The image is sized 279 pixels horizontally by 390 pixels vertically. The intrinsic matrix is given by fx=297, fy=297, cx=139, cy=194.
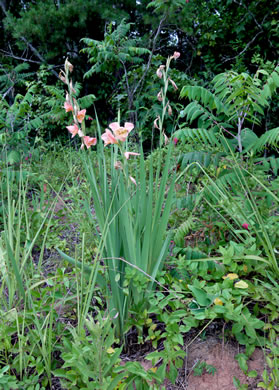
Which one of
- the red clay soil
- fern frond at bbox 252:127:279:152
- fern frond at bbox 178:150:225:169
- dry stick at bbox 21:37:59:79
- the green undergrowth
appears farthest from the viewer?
dry stick at bbox 21:37:59:79

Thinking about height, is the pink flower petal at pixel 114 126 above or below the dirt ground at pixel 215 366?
above

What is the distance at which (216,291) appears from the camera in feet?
3.91

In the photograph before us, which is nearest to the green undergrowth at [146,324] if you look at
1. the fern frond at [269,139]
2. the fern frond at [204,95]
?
the fern frond at [269,139]

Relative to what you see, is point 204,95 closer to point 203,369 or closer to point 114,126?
point 114,126

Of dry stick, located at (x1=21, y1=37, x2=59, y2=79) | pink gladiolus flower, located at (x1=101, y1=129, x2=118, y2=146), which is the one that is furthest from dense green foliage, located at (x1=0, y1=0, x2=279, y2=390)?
dry stick, located at (x1=21, y1=37, x2=59, y2=79)

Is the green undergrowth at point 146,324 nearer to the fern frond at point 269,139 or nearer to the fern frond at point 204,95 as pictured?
the fern frond at point 269,139

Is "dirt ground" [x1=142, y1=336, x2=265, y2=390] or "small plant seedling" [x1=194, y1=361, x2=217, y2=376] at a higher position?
"small plant seedling" [x1=194, y1=361, x2=217, y2=376]

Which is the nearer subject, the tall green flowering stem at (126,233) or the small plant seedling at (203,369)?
the small plant seedling at (203,369)

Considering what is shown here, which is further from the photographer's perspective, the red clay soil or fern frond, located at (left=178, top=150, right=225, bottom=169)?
fern frond, located at (left=178, top=150, right=225, bottom=169)

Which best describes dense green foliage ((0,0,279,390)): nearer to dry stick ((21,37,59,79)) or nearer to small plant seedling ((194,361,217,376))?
small plant seedling ((194,361,217,376))

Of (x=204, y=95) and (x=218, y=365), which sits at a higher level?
(x=204, y=95)

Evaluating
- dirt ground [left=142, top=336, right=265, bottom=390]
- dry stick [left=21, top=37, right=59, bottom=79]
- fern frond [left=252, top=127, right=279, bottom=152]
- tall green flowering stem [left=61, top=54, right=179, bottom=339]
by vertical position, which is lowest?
dirt ground [left=142, top=336, right=265, bottom=390]

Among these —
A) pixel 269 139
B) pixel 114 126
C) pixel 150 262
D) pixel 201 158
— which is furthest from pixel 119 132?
pixel 269 139

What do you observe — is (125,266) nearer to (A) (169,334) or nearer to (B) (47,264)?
(A) (169,334)
